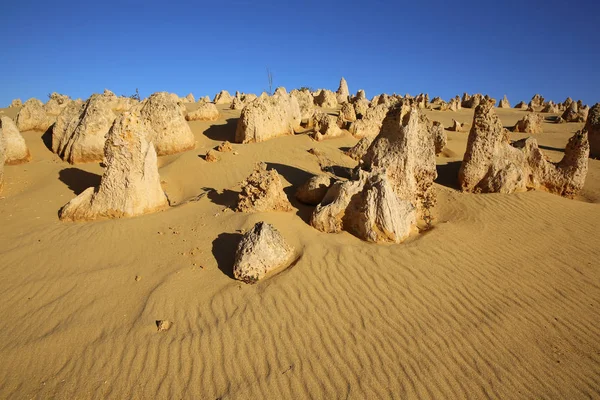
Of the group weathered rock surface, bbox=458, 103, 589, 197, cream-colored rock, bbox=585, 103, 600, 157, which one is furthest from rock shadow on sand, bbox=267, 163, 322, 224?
cream-colored rock, bbox=585, 103, 600, 157

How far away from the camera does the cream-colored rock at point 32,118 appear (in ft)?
38.4

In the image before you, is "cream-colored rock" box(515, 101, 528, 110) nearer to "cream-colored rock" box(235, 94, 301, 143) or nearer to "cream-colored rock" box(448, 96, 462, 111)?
"cream-colored rock" box(448, 96, 462, 111)

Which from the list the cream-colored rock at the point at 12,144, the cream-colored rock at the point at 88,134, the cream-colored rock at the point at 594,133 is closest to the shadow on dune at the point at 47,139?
the cream-colored rock at the point at 88,134

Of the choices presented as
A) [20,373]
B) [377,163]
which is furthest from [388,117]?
[20,373]

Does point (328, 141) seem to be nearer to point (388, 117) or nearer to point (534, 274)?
point (388, 117)

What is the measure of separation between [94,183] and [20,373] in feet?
19.4

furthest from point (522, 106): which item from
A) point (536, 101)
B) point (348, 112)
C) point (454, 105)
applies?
point (348, 112)

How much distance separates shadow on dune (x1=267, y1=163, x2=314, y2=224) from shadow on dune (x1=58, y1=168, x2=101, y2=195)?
4597 millimetres

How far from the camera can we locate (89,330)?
3.78m

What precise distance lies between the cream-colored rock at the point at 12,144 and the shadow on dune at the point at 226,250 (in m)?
7.99

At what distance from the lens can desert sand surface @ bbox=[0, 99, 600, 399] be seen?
3.27 metres

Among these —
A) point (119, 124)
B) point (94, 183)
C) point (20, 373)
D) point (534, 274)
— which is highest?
point (119, 124)

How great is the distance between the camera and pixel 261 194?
608 cm

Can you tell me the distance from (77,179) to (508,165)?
35.5 feet
